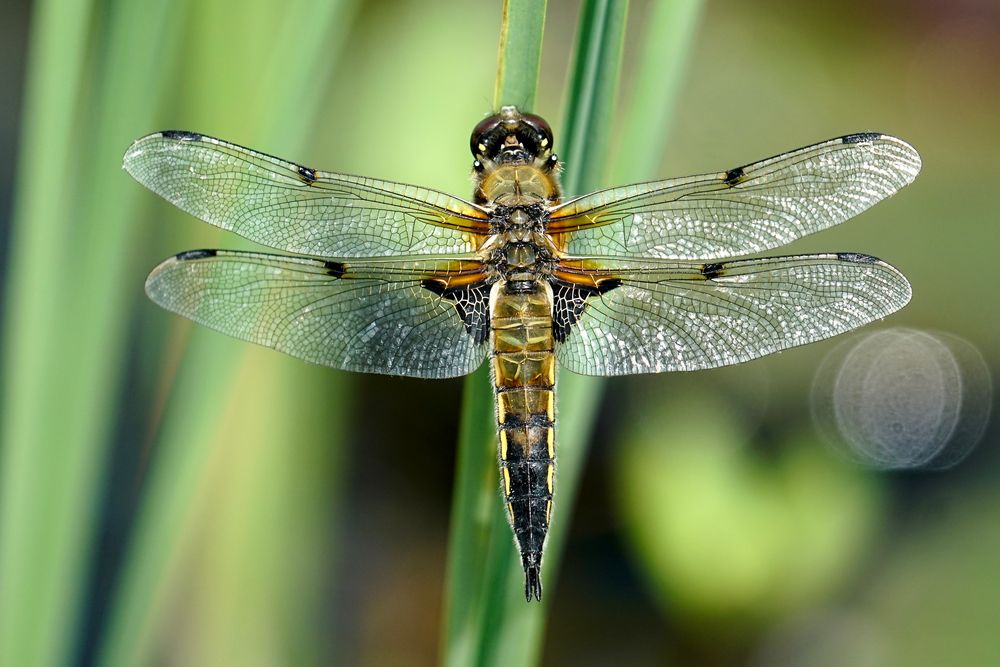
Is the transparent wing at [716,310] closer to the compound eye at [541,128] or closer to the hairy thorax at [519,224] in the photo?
the hairy thorax at [519,224]

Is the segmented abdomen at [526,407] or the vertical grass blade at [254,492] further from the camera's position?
the vertical grass blade at [254,492]

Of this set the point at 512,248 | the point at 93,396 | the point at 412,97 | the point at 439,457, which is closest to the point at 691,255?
the point at 512,248

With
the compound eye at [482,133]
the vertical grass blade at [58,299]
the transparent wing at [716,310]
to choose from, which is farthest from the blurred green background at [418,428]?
the transparent wing at [716,310]

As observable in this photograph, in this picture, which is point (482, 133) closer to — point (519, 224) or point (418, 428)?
point (519, 224)

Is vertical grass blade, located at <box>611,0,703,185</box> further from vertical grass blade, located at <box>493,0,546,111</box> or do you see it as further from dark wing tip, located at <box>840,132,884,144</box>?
dark wing tip, located at <box>840,132,884,144</box>

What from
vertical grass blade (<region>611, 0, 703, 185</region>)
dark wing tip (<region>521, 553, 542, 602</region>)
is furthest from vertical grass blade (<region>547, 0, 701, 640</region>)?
dark wing tip (<region>521, 553, 542, 602</region>)
